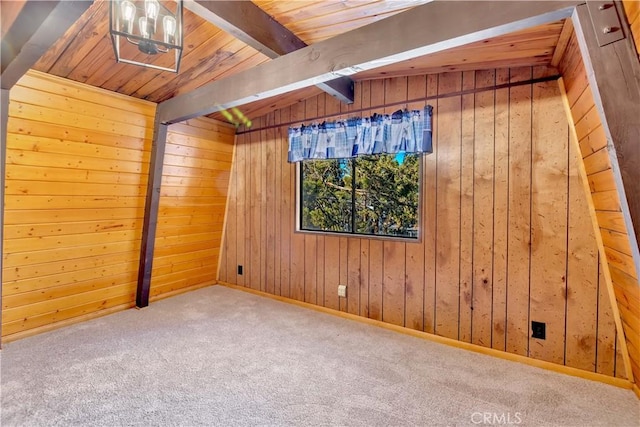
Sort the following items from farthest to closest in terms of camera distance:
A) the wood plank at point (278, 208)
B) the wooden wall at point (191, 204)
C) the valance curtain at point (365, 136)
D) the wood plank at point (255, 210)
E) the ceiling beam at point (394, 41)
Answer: the wood plank at point (255, 210)
the wood plank at point (278, 208)
the wooden wall at point (191, 204)
the valance curtain at point (365, 136)
the ceiling beam at point (394, 41)

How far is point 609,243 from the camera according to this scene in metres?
1.88

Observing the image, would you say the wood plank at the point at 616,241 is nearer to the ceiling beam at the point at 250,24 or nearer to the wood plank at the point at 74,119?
the ceiling beam at the point at 250,24

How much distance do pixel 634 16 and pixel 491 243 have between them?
5.66 feet

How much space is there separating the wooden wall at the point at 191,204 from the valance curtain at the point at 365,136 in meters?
1.03

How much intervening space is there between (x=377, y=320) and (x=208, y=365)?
1.55m

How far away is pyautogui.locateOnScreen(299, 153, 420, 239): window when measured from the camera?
301cm

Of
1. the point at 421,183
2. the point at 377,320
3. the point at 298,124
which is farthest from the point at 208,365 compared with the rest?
the point at 298,124

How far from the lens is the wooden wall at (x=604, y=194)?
1.65m

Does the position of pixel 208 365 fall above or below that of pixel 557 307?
below

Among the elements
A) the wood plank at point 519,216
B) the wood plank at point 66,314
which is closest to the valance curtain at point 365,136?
the wood plank at point 519,216

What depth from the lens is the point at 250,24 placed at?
191 cm

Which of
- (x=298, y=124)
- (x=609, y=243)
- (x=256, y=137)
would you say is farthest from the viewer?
(x=256, y=137)

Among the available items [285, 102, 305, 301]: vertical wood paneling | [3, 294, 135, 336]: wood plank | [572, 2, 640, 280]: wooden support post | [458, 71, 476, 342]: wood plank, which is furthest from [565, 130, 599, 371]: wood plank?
[3, 294, 135, 336]: wood plank

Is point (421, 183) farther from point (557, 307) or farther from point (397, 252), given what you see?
point (557, 307)
